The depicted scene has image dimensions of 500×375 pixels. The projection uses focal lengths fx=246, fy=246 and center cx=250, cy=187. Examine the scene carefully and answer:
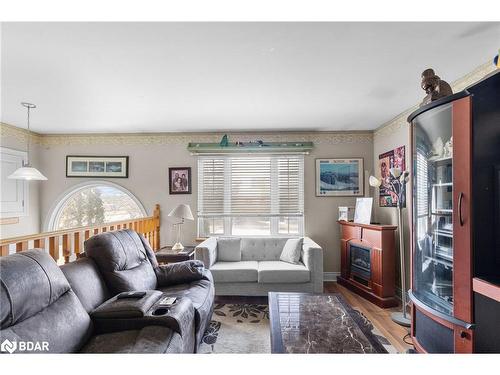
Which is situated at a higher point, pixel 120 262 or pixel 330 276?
pixel 120 262

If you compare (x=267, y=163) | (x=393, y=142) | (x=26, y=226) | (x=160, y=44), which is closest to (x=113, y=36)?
(x=160, y=44)

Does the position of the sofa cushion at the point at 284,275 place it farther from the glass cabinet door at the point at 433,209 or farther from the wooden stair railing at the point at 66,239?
the wooden stair railing at the point at 66,239

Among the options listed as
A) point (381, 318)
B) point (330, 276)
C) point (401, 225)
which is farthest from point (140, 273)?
Result: point (330, 276)

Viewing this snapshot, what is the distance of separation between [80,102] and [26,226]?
102 inches

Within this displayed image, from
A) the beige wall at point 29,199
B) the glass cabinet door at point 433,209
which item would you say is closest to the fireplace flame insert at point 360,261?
the glass cabinet door at point 433,209

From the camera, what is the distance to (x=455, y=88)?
2.40m

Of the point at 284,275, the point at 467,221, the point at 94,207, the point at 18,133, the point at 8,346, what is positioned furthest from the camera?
the point at 94,207

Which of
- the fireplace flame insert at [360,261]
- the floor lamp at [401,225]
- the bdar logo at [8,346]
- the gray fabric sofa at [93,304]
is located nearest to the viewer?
the bdar logo at [8,346]

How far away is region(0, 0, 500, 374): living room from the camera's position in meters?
1.54

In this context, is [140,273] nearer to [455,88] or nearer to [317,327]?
[317,327]

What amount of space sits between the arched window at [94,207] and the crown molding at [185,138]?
83 cm

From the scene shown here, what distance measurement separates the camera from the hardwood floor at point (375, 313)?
2.32m

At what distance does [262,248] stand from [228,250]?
509mm
